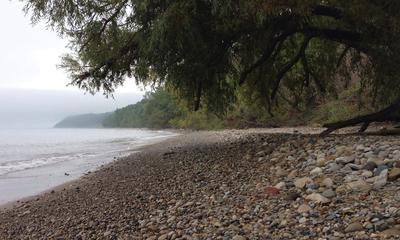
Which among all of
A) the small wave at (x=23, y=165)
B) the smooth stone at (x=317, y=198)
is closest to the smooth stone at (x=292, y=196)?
the smooth stone at (x=317, y=198)

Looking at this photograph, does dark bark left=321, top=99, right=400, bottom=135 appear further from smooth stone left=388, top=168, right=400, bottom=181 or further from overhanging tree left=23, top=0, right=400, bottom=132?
smooth stone left=388, top=168, right=400, bottom=181

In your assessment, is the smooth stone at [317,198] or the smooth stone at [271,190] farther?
the smooth stone at [271,190]

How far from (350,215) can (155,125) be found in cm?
13745

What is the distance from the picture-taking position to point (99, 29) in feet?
47.4

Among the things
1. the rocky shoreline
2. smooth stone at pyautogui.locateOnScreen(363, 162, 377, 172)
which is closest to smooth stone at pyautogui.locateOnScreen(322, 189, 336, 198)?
the rocky shoreline

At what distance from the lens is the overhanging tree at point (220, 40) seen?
11359 mm

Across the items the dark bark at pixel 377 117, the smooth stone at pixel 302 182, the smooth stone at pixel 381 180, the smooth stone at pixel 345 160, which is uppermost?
the dark bark at pixel 377 117

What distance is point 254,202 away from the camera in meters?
7.46

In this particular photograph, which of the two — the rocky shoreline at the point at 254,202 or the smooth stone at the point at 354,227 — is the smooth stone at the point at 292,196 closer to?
the rocky shoreline at the point at 254,202

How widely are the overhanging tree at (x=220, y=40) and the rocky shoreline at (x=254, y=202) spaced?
3.26 meters

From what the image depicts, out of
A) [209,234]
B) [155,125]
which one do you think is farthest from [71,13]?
[155,125]

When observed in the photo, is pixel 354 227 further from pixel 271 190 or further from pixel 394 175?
pixel 271 190

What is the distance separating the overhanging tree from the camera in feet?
37.3

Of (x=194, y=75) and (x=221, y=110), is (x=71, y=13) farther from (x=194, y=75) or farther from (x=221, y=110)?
(x=221, y=110)
